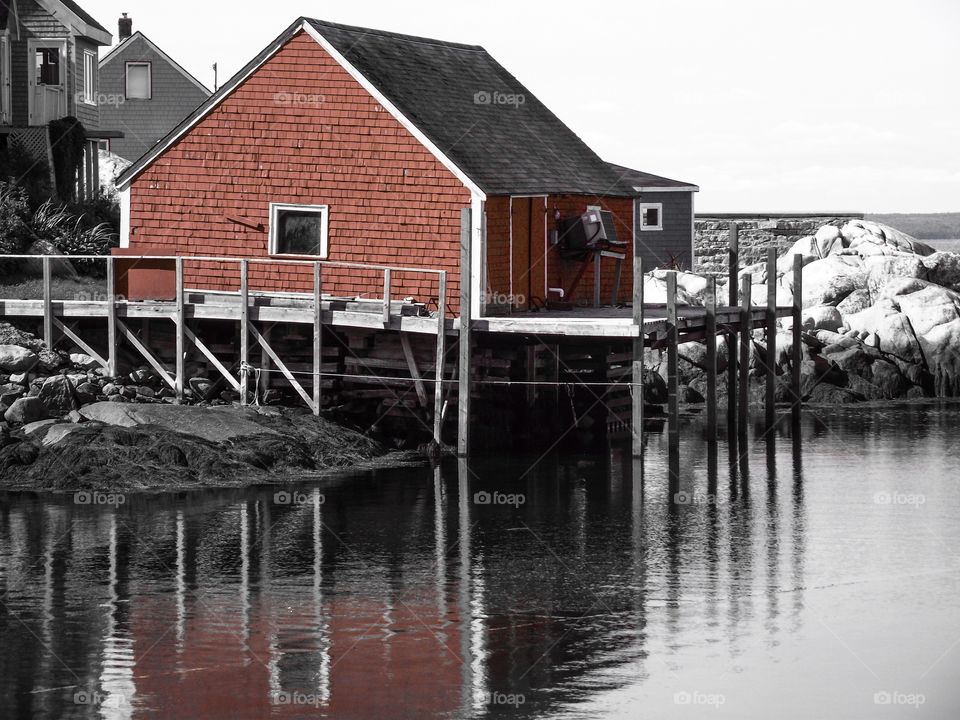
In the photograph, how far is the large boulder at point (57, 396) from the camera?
2594 centimetres

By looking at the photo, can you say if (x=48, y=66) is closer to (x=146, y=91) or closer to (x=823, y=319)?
(x=146, y=91)

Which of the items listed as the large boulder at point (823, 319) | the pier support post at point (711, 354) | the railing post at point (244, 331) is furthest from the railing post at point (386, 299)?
the large boulder at point (823, 319)

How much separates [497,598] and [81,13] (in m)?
28.7

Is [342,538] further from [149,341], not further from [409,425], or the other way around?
[149,341]

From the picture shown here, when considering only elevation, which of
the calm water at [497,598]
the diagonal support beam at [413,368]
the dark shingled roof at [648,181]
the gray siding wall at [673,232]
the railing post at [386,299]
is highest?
the dark shingled roof at [648,181]

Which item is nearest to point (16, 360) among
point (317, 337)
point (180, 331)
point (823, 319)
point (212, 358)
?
point (180, 331)

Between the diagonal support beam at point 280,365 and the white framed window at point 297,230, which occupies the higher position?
the white framed window at point 297,230

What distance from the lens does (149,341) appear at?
2862cm

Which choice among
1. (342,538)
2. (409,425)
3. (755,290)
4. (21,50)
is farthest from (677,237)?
(342,538)

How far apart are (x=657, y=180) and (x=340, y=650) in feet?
114

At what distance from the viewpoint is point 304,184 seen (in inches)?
1125

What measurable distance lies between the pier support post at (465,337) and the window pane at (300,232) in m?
3.40

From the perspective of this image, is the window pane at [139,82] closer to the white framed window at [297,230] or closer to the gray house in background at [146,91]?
the gray house in background at [146,91]

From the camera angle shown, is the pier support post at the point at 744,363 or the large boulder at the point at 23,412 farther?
the pier support post at the point at 744,363
